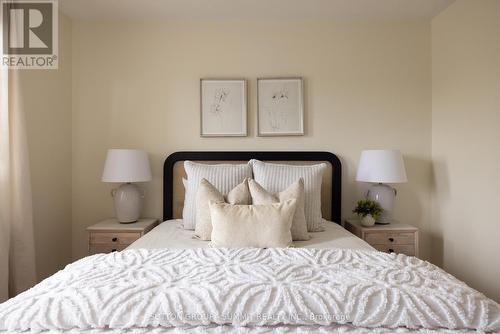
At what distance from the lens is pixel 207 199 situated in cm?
194

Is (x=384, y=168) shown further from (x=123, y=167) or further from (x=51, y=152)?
(x=51, y=152)

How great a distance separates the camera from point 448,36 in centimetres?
253

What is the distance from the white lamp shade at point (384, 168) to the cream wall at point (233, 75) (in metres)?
0.33

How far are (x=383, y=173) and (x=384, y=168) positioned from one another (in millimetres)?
43

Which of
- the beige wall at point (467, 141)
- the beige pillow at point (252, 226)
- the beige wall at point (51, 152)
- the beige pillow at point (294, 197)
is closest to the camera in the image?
the beige pillow at point (252, 226)

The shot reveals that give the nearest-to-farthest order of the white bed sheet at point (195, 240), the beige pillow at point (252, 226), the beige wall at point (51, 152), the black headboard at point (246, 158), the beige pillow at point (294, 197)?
the beige pillow at point (252, 226)
the white bed sheet at point (195, 240)
the beige pillow at point (294, 197)
the beige wall at point (51, 152)
the black headboard at point (246, 158)

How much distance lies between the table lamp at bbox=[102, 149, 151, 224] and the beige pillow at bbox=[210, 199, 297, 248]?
1034mm

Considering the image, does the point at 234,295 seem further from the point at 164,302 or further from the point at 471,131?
the point at 471,131

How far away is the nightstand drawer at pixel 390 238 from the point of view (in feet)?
7.77

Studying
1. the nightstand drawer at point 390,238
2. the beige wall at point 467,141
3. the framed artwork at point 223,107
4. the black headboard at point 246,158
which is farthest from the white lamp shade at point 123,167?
the beige wall at point 467,141

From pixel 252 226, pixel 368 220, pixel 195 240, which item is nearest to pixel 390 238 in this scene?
pixel 368 220

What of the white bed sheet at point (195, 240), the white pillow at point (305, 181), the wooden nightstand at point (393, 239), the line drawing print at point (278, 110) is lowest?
the wooden nightstand at point (393, 239)

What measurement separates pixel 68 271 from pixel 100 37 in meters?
2.33

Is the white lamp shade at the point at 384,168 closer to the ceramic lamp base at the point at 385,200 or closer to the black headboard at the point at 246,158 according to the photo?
the ceramic lamp base at the point at 385,200
